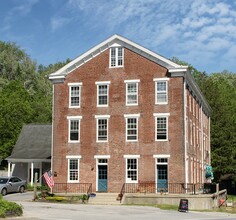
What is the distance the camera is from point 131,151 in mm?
37562

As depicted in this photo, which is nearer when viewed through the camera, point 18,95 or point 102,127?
point 102,127

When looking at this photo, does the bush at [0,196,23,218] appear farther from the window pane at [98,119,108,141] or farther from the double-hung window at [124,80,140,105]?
the double-hung window at [124,80,140,105]

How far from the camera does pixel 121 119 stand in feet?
126

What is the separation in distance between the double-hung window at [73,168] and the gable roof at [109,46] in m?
6.98

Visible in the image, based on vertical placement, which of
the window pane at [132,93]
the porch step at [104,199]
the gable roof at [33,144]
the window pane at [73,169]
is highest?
the window pane at [132,93]

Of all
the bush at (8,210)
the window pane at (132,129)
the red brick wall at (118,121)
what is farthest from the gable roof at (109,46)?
the bush at (8,210)

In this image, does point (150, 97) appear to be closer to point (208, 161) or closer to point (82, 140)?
point (82, 140)

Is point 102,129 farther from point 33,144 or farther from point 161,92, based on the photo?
point 33,144

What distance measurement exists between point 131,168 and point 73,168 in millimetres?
4962

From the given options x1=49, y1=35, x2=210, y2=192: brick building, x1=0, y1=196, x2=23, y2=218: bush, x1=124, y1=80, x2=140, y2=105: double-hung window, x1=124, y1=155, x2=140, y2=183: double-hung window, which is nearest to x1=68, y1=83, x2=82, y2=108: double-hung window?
x1=49, y1=35, x2=210, y2=192: brick building

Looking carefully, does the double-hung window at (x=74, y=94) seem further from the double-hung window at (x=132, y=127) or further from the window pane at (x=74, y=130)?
the double-hung window at (x=132, y=127)

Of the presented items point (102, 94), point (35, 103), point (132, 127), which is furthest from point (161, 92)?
point (35, 103)

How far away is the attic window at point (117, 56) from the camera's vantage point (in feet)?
128

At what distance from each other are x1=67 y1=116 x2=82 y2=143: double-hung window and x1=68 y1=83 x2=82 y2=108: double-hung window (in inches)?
44.0
